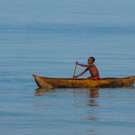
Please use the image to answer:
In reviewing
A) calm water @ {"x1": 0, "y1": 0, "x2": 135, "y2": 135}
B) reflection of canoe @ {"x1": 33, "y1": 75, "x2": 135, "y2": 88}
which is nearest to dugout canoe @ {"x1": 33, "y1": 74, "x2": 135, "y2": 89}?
reflection of canoe @ {"x1": 33, "y1": 75, "x2": 135, "y2": 88}

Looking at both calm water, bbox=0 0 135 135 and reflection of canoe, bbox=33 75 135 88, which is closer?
calm water, bbox=0 0 135 135

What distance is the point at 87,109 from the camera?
27.1m

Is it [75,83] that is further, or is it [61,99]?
[75,83]

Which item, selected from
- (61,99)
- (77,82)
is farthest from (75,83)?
(61,99)

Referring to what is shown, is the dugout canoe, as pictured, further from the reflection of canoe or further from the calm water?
the calm water

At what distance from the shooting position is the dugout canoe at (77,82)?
105ft

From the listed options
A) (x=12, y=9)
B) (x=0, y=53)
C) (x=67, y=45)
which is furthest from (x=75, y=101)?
(x=12, y=9)

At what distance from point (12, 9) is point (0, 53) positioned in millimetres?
115933

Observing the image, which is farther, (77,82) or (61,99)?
(77,82)

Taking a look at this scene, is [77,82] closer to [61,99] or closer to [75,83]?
[75,83]

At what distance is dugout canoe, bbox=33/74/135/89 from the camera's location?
32094 mm

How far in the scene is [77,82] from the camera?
32188 millimetres

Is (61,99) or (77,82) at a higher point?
(77,82)

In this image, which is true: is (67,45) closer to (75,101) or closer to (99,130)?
(75,101)
